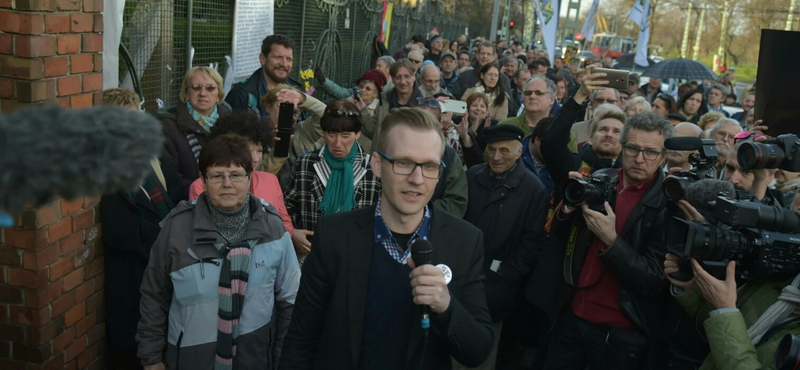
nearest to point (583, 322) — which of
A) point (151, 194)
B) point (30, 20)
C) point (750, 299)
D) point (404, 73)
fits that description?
point (750, 299)

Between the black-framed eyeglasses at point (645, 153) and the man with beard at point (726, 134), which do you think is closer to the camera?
the black-framed eyeglasses at point (645, 153)

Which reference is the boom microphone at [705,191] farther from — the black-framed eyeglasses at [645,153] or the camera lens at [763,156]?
the black-framed eyeglasses at [645,153]

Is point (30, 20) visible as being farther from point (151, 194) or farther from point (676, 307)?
point (676, 307)

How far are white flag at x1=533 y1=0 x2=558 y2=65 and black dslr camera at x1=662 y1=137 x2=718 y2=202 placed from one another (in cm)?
945

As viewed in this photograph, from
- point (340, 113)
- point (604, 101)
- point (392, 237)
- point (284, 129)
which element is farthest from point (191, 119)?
point (604, 101)

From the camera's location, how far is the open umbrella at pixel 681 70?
1508cm

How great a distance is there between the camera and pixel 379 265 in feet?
7.61

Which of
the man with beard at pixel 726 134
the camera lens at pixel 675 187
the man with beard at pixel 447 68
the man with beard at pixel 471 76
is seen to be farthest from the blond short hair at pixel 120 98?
the man with beard at pixel 447 68

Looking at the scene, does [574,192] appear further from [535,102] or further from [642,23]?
[642,23]

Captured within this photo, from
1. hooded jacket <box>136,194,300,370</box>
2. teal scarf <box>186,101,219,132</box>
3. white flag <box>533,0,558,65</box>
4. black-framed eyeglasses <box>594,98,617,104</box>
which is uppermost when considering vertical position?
white flag <box>533,0,558,65</box>

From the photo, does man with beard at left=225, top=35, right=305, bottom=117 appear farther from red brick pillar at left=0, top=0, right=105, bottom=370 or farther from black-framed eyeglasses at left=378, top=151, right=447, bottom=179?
black-framed eyeglasses at left=378, top=151, right=447, bottom=179

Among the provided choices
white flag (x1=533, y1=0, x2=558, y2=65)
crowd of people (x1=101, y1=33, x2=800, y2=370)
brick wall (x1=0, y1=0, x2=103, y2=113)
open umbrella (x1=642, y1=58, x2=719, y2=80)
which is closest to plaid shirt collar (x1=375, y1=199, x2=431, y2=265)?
crowd of people (x1=101, y1=33, x2=800, y2=370)

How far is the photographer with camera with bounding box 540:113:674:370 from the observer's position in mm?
3621

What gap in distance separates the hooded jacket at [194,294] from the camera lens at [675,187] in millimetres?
2052
